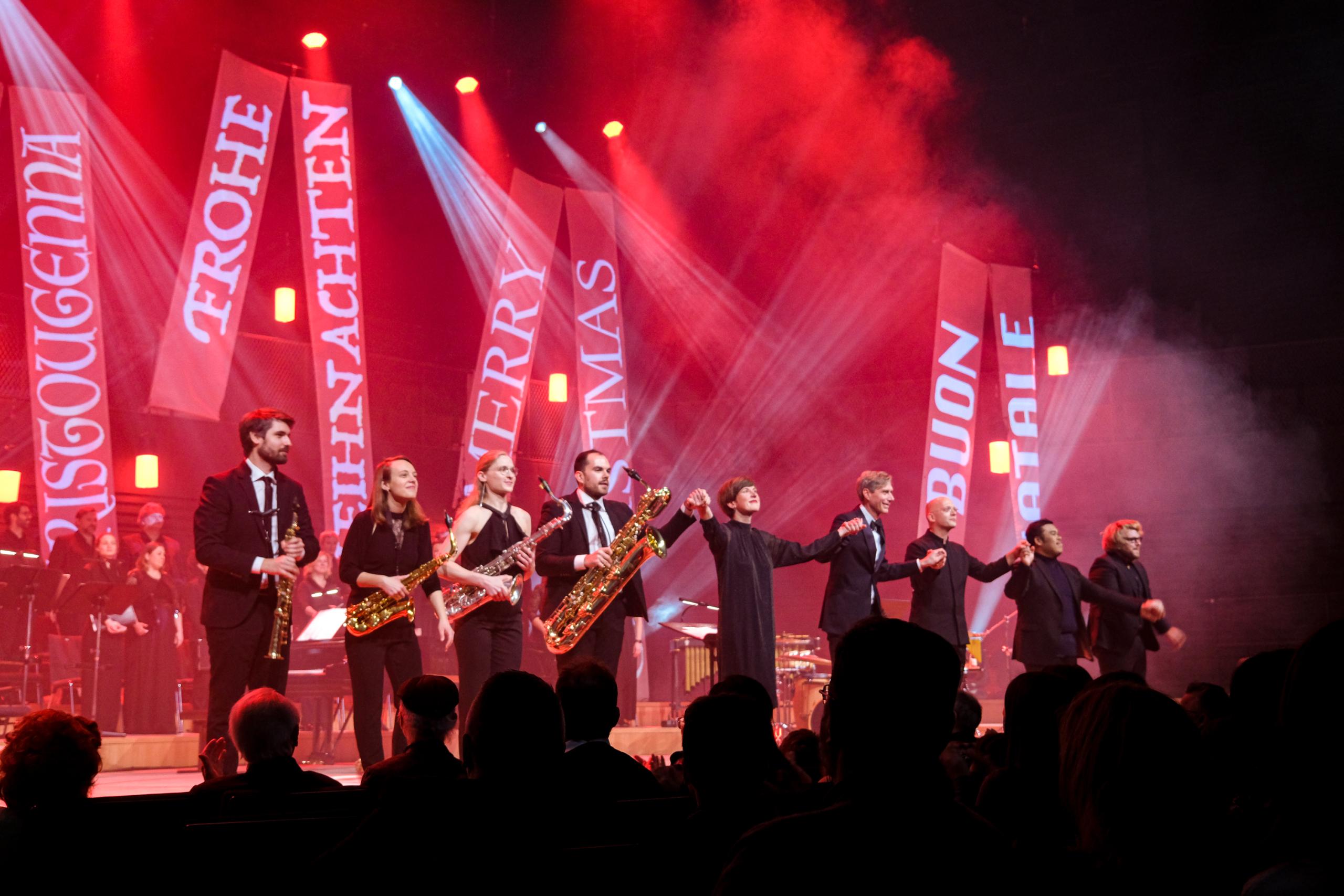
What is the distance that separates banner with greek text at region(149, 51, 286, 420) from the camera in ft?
35.6

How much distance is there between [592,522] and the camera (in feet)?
23.7

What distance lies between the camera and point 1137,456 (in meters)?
16.2

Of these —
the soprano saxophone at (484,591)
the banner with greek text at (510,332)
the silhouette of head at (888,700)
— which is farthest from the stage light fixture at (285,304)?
the silhouette of head at (888,700)

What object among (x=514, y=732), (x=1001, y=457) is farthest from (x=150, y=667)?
(x=1001, y=457)

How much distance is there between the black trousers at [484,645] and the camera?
21.4ft

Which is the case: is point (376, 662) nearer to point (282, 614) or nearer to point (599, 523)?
point (282, 614)

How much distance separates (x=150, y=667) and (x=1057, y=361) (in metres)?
11.6

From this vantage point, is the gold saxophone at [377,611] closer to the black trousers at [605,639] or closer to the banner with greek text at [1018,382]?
the black trousers at [605,639]

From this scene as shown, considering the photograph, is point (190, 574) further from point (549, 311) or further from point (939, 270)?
point (939, 270)

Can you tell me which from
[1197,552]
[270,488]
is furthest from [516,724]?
[1197,552]

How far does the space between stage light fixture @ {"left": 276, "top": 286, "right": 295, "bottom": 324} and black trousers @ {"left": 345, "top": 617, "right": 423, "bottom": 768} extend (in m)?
8.50

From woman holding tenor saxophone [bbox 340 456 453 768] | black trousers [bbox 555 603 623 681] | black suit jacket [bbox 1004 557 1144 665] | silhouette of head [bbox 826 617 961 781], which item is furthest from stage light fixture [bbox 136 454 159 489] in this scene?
silhouette of head [bbox 826 617 961 781]

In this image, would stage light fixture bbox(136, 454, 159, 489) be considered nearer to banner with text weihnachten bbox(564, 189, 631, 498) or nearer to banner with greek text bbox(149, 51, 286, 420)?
banner with greek text bbox(149, 51, 286, 420)

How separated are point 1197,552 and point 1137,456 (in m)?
1.53
